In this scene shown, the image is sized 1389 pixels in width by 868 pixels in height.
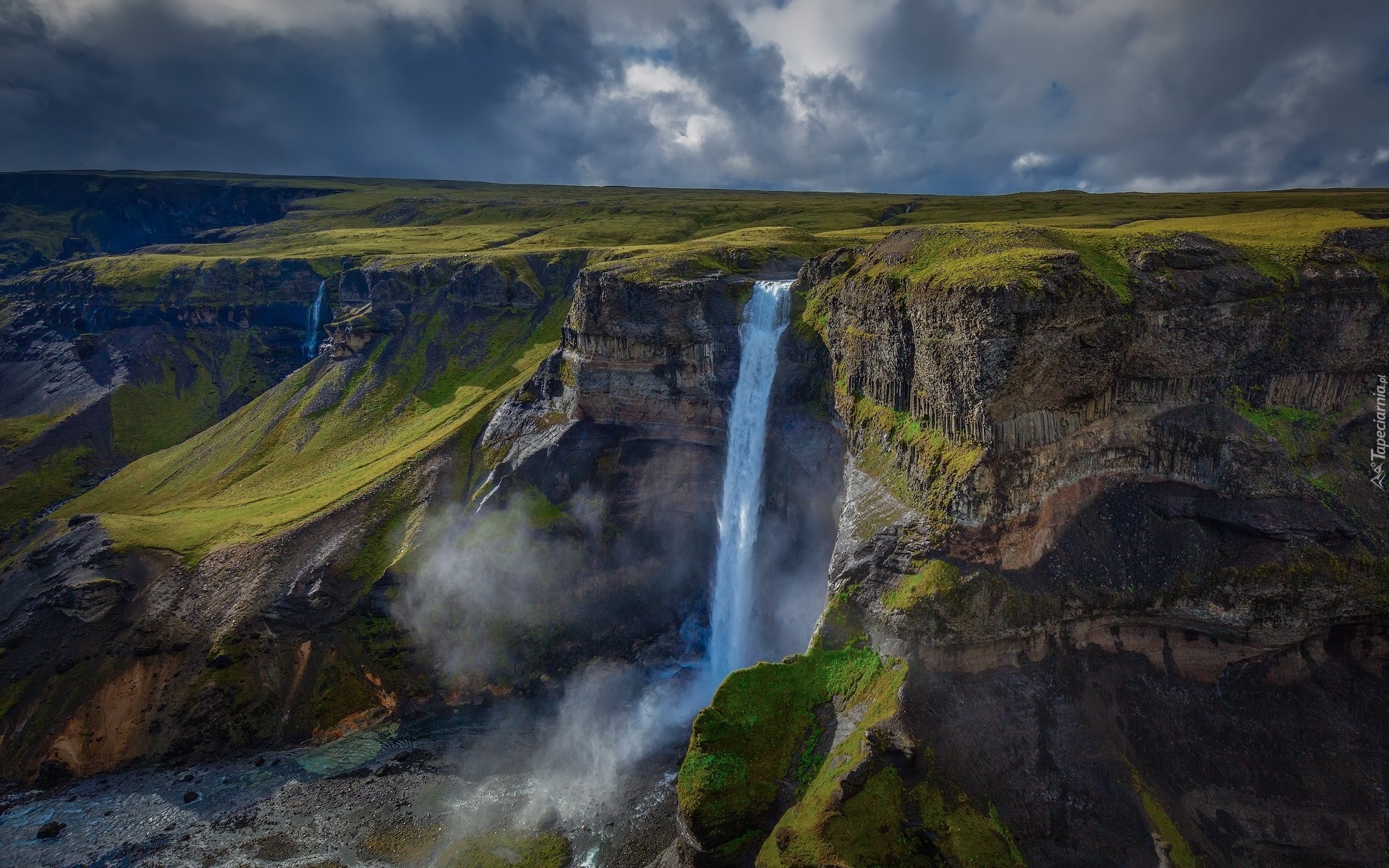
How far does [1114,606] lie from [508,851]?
3081cm

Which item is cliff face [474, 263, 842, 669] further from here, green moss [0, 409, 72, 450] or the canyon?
green moss [0, 409, 72, 450]

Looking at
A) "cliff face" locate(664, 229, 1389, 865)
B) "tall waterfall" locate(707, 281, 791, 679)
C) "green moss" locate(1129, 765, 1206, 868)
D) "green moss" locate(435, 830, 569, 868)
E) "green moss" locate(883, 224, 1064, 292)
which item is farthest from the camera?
"tall waterfall" locate(707, 281, 791, 679)

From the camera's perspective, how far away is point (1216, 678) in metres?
29.2

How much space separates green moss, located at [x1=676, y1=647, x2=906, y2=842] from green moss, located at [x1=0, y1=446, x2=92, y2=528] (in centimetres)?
8865

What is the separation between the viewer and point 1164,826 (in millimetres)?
26328

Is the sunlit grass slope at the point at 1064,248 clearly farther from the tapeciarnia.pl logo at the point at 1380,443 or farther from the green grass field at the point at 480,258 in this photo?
the tapeciarnia.pl logo at the point at 1380,443

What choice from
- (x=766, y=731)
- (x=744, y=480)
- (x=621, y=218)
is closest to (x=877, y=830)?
(x=766, y=731)

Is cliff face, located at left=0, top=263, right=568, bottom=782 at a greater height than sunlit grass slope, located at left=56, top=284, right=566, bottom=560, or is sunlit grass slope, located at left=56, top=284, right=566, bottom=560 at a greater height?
sunlit grass slope, located at left=56, top=284, right=566, bottom=560

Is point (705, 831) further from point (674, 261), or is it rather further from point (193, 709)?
point (674, 261)

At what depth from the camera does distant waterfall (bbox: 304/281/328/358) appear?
109875 millimetres

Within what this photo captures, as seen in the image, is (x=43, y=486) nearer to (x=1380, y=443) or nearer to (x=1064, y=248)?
(x=1064, y=248)

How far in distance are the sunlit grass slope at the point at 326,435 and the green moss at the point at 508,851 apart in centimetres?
3396

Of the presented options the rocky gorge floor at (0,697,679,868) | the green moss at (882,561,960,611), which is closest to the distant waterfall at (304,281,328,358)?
the rocky gorge floor at (0,697,679,868)

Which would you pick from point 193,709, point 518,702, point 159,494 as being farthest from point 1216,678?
point 159,494
